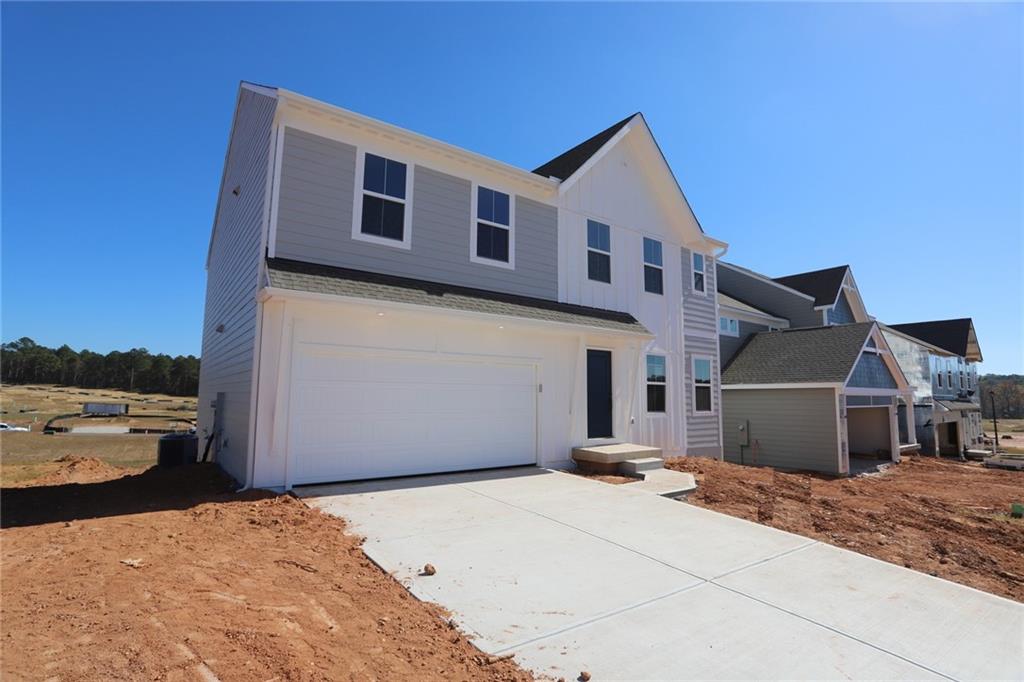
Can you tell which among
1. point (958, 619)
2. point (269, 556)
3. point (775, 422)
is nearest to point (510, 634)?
point (269, 556)

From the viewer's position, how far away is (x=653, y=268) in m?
13.6

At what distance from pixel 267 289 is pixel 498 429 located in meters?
4.83

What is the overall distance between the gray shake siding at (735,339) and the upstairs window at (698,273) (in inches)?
218

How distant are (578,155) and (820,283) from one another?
59.8 ft

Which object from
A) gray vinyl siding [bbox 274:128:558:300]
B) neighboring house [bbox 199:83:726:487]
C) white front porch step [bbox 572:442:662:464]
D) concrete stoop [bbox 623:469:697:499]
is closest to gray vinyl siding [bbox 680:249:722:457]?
neighboring house [bbox 199:83:726:487]

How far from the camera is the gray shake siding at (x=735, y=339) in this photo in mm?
19859

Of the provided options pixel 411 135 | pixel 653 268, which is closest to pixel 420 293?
pixel 411 135

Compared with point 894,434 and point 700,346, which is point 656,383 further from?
point 894,434

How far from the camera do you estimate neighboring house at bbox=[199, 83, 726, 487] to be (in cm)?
746

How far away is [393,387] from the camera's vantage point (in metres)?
8.18

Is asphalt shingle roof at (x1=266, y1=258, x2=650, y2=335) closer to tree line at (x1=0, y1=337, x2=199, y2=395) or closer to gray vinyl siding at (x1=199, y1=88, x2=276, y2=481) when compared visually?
gray vinyl siding at (x1=199, y1=88, x2=276, y2=481)

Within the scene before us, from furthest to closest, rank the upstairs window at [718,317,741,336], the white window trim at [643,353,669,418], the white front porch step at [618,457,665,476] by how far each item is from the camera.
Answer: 1. the upstairs window at [718,317,741,336]
2. the white window trim at [643,353,669,418]
3. the white front porch step at [618,457,665,476]

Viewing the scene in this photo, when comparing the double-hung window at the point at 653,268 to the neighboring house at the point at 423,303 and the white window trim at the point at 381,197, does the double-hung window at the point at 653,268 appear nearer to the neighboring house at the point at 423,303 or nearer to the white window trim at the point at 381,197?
the neighboring house at the point at 423,303

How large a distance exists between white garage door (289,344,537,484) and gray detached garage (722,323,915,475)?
1146 centimetres
